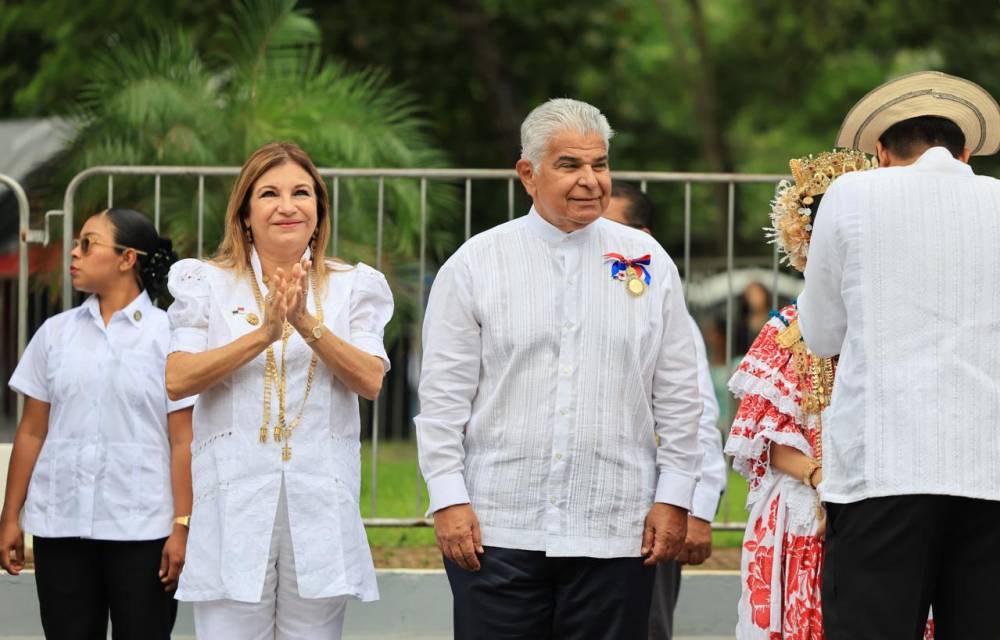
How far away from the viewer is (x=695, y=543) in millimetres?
4926

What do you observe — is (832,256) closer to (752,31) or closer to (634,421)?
(634,421)

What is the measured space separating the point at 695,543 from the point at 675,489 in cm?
39

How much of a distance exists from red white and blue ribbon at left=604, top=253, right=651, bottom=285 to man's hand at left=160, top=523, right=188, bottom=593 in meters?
1.77

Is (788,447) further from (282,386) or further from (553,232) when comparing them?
(282,386)

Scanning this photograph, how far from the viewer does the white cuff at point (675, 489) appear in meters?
4.59

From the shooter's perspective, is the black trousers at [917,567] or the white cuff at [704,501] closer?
the black trousers at [917,567]

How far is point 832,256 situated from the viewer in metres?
4.08

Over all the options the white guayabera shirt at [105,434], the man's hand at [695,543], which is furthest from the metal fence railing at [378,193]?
the man's hand at [695,543]

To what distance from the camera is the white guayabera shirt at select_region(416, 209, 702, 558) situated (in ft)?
14.8

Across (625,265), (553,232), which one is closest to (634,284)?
(625,265)

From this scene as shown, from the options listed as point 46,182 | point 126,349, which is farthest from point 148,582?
point 46,182

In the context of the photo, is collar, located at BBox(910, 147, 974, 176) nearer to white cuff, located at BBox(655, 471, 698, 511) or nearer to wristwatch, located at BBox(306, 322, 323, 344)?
white cuff, located at BBox(655, 471, 698, 511)

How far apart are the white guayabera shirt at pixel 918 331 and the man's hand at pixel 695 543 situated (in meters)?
0.88

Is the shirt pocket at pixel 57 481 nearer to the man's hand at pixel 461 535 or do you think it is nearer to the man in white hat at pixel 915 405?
the man's hand at pixel 461 535
